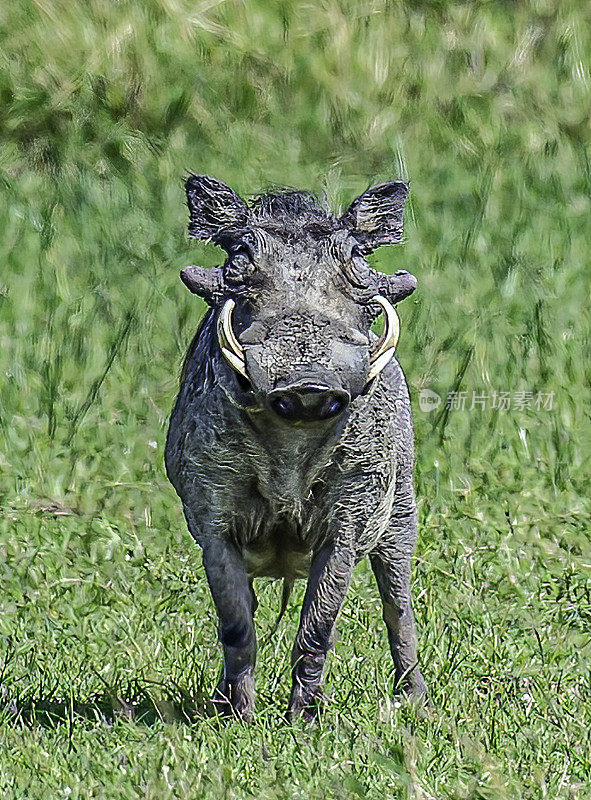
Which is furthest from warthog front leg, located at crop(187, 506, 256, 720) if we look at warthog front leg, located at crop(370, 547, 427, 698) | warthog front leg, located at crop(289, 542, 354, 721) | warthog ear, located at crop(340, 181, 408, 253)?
warthog ear, located at crop(340, 181, 408, 253)

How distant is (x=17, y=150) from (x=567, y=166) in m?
3.80

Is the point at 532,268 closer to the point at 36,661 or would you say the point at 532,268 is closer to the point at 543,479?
the point at 543,479

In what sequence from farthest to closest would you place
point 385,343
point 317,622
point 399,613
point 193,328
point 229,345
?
point 193,328
point 399,613
point 317,622
point 385,343
point 229,345

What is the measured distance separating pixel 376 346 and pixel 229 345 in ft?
1.58

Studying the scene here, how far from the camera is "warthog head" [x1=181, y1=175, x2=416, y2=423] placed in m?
4.37

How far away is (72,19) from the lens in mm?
11602

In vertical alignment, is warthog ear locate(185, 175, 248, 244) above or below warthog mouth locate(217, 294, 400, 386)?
above

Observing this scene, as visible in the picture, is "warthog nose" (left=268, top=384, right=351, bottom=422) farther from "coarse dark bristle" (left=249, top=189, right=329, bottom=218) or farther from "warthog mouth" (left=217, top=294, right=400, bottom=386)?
"coarse dark bristle" (left=249, top=189, right=329, bottom=218)

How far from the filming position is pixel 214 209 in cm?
488

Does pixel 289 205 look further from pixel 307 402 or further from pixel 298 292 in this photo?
pixel 307 402

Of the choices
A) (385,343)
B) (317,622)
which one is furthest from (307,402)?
(317,622)

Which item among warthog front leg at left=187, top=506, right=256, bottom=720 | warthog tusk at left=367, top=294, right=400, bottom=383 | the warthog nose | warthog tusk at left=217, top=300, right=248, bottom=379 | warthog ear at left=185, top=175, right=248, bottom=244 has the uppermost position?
warthog ear at left=185, top=175, right=248, bottom=244

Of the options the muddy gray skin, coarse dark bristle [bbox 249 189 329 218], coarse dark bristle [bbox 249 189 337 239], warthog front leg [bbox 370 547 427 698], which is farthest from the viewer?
warthog front leg [bbox 370 547 427 698]

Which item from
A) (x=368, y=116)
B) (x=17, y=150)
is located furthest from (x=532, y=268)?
(x=17, y=150)
